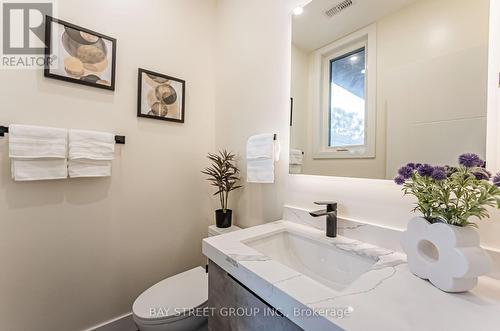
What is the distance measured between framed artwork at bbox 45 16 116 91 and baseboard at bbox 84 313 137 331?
149 cm

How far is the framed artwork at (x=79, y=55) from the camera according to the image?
1184 millimetres

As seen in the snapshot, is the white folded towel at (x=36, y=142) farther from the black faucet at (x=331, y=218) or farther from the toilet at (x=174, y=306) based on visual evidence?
the black faucet at (x=331, y=218)

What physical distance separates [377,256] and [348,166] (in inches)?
16.6

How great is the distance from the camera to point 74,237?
4.18 ft

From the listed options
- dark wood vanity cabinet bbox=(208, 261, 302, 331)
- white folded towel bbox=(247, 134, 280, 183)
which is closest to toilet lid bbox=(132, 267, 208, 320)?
dark wood vanity cabinet bbox=(208, 261, 302, 331)

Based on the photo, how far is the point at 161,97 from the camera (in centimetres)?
157

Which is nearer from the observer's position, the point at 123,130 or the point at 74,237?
the point at 74,237

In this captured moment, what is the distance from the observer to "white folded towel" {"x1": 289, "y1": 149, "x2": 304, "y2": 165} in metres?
1.26

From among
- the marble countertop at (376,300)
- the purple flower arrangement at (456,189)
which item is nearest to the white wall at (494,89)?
the purple flower arrangement at (456,189)

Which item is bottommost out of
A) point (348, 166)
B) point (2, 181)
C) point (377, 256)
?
point (377, 256)

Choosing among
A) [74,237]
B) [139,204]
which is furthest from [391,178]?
[74,237]

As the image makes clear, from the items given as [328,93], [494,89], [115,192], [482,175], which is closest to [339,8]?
[328,93]

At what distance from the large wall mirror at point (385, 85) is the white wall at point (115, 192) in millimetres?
897

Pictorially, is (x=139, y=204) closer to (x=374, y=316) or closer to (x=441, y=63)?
(x=374, y=316)
